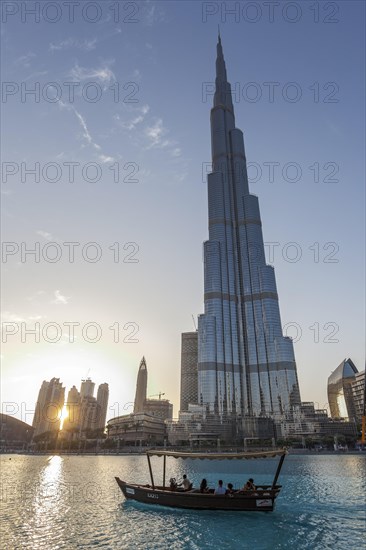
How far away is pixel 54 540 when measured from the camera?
24.0m

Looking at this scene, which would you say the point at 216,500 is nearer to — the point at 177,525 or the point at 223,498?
the point at 223,498

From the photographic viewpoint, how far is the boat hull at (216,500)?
29.0 meters

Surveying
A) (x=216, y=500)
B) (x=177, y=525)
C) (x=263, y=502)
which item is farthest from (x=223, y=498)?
(x=177, y=525)

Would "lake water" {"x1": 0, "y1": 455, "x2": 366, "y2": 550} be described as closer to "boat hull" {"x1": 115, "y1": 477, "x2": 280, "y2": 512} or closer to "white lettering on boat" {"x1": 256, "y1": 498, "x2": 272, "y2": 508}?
"boat hull" {"x1": 115, "y1": 477, "x2": 280, "y2": 512}

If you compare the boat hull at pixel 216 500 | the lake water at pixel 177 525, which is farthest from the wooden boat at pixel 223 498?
the lake water at pixel 177 525

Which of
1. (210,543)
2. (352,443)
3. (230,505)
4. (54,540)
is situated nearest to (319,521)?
(230,505)

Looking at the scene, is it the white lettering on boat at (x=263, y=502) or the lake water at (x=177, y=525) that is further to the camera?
the white lettering on boat at (x=263, y=502)

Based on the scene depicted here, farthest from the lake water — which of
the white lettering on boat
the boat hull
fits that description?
the white lettering on boat

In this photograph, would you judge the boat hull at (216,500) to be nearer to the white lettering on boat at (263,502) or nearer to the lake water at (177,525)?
the white lettering on boat at (263,502)

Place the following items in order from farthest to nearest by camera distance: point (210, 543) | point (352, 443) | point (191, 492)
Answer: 1. point (352, 443)
2. point (191, 492)
3. point (210, 543)

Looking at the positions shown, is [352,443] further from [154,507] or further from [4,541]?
[4,541]

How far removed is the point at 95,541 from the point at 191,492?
9.92m

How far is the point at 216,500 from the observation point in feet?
97.0

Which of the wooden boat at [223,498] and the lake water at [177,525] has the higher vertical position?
the wooden boat at [223,498]
